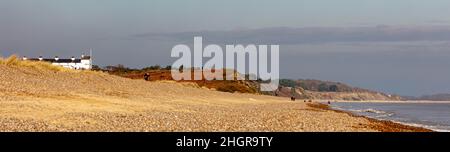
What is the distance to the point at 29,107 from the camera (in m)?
26.9
